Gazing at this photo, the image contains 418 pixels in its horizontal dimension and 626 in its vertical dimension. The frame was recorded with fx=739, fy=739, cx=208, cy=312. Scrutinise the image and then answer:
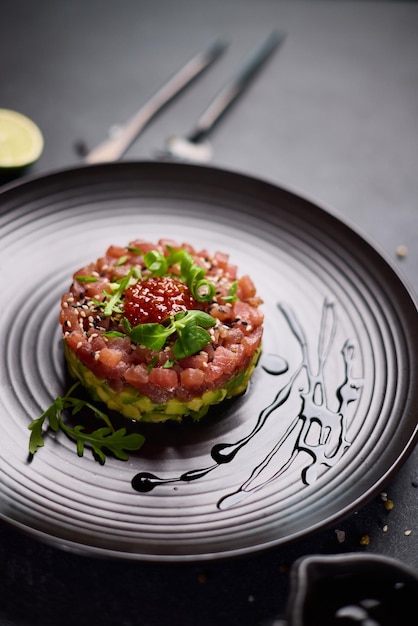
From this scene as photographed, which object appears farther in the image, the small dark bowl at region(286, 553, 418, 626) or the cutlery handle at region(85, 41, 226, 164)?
the cutlery handle at region(85, 41, 226, 164)

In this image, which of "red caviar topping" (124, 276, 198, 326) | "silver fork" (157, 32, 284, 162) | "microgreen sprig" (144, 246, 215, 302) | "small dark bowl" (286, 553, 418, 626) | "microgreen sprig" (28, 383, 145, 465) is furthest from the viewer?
"silver fork" (157, 32, 284, 162)

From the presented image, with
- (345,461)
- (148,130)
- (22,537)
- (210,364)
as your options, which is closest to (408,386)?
(345,461)

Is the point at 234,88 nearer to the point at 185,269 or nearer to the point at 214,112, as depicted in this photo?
the point at 214,112

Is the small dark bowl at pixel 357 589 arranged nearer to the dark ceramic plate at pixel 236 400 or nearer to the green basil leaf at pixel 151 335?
the dark ceramic plate at pixel 236 400

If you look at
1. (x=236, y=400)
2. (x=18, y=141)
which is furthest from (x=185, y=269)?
(x=18, y=141)

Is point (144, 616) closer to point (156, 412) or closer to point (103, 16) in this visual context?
point (156, 412)

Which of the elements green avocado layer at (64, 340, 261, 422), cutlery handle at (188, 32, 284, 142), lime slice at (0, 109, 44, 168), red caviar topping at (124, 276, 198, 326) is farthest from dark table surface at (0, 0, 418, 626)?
red caviar topping at (124, 276, 198, 326)

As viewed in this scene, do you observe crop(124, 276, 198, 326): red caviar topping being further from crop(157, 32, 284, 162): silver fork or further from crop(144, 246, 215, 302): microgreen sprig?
crop(157, 32, 284, 162): silver fork
